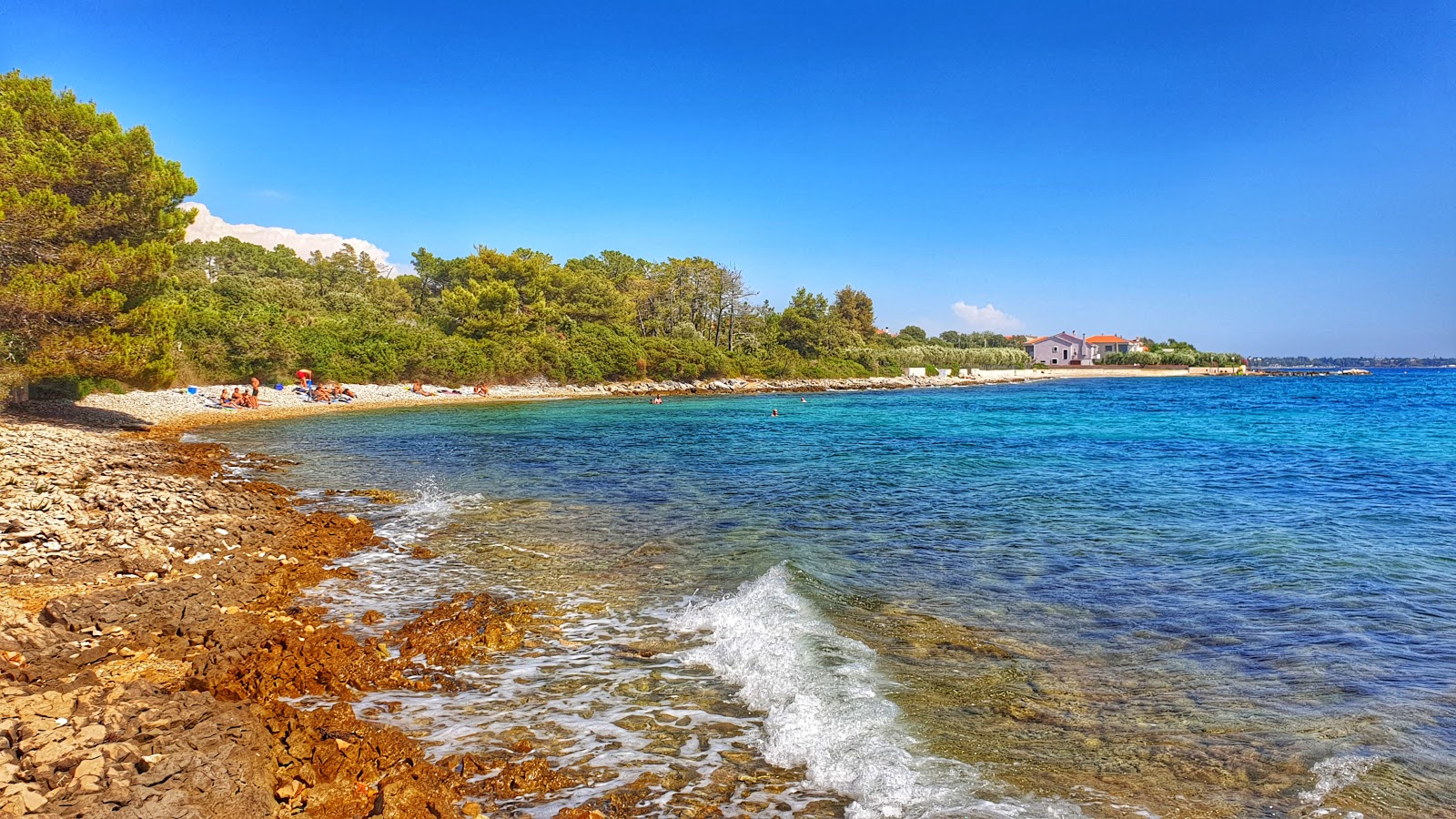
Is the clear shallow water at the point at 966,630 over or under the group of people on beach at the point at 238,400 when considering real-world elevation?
under

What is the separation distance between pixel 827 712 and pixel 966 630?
2506 mm

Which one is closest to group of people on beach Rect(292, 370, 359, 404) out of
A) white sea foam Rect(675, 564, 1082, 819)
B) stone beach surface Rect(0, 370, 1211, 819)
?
stone beach surface Rect(0, 370, 1211, 819)

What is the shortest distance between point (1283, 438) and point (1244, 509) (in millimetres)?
18402

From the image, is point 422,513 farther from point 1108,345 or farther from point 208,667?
point 1108,345

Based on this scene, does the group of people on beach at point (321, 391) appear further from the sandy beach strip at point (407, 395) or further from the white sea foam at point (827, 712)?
the white sea foam at point (827, 712)

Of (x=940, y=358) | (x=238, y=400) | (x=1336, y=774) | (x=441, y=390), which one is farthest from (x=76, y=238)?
(x=940, y=358)

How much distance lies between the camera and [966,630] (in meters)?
7.44

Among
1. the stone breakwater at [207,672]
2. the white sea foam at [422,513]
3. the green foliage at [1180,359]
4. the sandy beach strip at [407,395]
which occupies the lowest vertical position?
the white sea foam at [422,513]

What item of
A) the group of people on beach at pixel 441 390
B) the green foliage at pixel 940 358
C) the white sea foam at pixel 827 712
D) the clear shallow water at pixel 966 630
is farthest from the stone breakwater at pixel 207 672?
the green foliage at pixel 940 358

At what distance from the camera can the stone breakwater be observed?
3.86m

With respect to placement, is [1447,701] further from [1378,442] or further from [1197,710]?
[1378,442]

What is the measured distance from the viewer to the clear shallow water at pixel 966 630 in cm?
475

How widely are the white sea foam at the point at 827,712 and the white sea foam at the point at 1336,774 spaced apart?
5.20 feet

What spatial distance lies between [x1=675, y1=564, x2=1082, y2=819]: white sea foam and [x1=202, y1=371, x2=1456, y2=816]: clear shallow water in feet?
0.09
